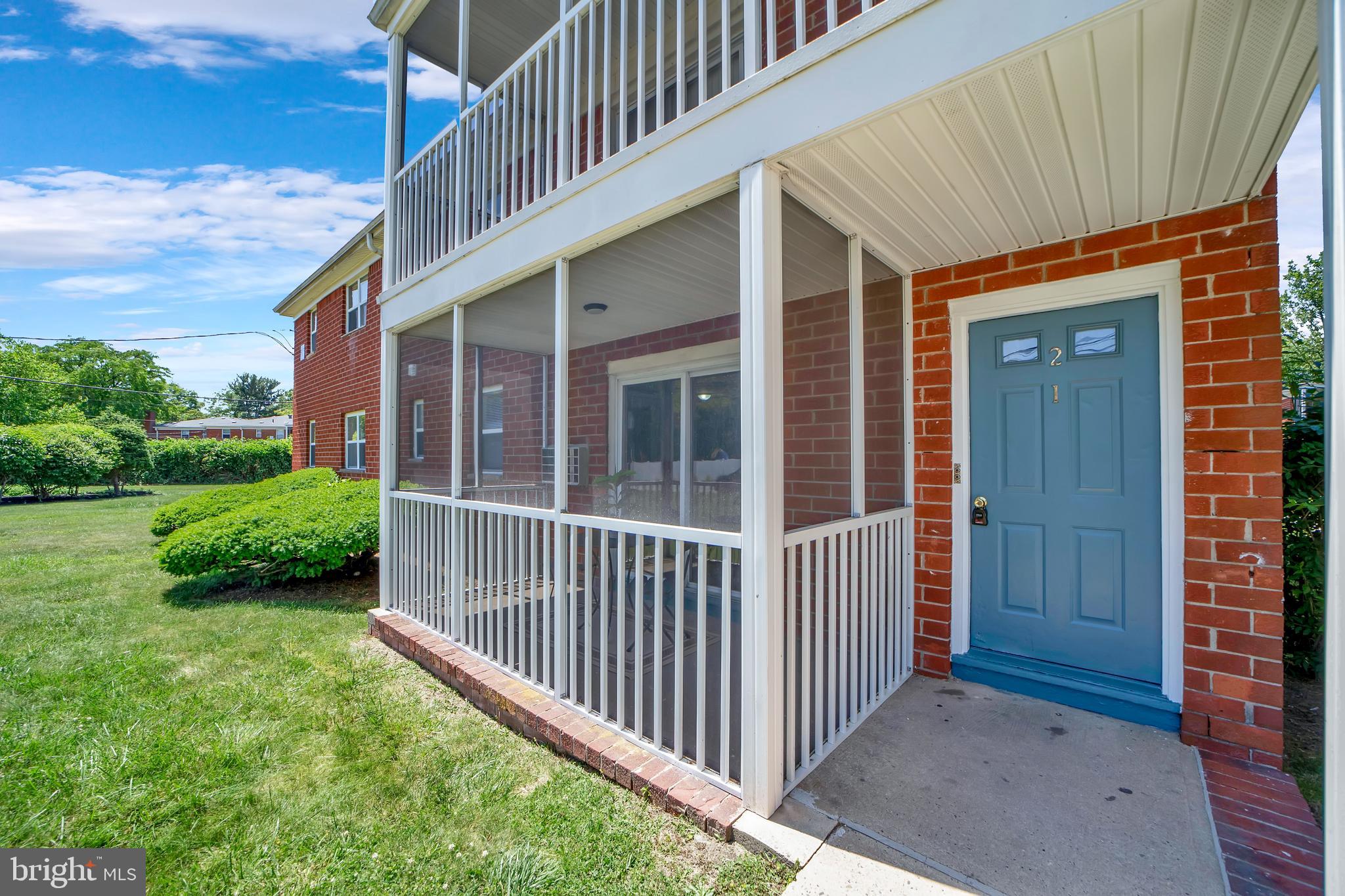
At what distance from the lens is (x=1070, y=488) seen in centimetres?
294

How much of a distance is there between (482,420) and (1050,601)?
12.1 ft

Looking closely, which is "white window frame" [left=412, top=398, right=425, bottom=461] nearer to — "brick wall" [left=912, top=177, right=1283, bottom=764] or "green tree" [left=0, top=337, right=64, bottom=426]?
"brick wall" [left=912, top=177, right=1283, bottom=764]

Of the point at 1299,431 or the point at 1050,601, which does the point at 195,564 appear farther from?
the point at 1299,431

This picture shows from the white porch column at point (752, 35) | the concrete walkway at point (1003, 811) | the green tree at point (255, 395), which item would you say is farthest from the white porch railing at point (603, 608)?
the green tree at point (255, 395)

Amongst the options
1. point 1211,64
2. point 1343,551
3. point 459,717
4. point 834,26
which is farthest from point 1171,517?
point 459,717

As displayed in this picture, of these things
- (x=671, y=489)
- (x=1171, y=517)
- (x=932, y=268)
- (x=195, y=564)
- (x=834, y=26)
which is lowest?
(x=195, y=564)

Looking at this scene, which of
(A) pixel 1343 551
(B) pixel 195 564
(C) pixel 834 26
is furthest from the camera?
(B) pixel 195 564

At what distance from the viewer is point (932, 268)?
3.33 meters

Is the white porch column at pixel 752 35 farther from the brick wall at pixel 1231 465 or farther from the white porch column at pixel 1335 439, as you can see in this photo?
the brick wall at pixel 1231 465

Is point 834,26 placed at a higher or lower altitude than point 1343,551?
higher

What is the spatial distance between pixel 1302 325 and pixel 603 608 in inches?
318

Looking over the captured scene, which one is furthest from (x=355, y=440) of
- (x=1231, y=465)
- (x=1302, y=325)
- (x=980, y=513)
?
(x=1302, y=325)

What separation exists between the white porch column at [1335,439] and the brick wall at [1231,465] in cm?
167

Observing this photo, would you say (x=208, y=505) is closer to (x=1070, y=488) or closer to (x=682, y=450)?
(x=682, y=450)
